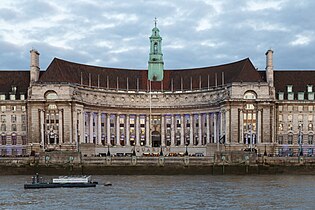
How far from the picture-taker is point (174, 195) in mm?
62281

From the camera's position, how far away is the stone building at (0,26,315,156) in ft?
393

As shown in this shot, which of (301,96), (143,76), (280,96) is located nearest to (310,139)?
(301,96)

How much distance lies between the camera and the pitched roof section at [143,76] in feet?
404

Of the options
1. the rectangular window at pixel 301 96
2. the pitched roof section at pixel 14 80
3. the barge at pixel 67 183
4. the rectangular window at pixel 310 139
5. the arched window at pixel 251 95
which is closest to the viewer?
the barge at pixel 67 183

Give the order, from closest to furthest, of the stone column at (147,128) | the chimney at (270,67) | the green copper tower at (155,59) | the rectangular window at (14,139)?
the chimney at (270,67) → the rectangular window at (14,139) → the stone column at (147,128) → the green copper tower at (155,59)

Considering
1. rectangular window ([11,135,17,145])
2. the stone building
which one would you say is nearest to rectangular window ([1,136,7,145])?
the stone building

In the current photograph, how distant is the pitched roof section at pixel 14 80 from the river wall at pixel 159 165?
3540 centimetres

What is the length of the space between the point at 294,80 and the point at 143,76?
38687mm

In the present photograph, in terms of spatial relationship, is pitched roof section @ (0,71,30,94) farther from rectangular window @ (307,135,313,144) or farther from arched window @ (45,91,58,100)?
rectangular window @ (307,135,313,144)

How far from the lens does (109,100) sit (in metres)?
135

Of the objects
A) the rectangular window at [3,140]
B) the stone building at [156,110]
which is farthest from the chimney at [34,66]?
the rectangular window at [3,140]

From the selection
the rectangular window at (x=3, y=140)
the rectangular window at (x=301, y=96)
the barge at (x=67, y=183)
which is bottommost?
the barge at (x=67, y=183)

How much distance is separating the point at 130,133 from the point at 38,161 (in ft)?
154

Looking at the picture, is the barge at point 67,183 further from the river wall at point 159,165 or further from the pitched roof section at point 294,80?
the pitched roof section at point 294,80
